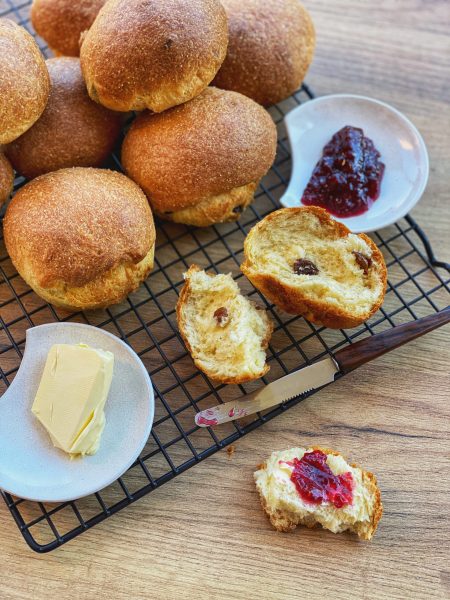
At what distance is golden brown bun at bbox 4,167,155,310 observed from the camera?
2648mm

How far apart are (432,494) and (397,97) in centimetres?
207

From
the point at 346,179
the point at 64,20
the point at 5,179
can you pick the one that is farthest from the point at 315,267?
the point at 64,20

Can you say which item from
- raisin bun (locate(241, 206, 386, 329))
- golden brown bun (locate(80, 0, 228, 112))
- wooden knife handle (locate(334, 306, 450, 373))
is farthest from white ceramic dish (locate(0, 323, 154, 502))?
golden brown bun (locate(80, 0, 228, 112))

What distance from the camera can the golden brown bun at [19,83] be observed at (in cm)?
262

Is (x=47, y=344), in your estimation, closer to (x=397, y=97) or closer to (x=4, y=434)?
(x=4, y=434)

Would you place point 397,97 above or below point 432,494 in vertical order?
above

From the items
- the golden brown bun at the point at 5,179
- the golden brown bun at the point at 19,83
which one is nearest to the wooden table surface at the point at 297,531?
the golden brown bun at the point at 5,179

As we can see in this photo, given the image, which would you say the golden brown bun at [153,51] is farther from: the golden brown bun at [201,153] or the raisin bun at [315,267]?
the raisin bun at [315,267]

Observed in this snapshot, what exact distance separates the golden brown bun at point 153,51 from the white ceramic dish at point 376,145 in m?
0.65

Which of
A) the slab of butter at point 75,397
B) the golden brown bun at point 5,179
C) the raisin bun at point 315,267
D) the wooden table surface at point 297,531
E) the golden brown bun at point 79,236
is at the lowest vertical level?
the wooden table surface at point 297,531

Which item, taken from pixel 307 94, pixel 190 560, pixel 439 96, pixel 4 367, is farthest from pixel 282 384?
pixel 439 96

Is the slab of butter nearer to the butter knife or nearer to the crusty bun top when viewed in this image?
the crusty bun top

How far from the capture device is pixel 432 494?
2.79 metres

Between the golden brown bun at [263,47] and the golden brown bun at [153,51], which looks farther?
the golden brown bun at [263,47]
